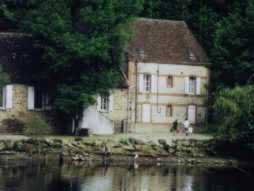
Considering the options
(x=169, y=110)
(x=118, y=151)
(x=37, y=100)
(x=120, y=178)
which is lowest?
(x=120, y=178)

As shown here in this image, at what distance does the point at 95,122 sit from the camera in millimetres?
70875

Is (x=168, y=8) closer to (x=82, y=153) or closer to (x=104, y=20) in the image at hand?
(x=104, y=20)

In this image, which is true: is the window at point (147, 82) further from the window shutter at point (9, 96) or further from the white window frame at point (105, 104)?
the window shutter at point (9, 96)

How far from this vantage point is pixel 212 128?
79.2m

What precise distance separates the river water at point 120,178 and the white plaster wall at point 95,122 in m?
9.98

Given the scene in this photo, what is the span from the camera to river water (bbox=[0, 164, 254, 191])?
2040 inches

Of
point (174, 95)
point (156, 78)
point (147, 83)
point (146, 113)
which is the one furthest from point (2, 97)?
point (174, 95)

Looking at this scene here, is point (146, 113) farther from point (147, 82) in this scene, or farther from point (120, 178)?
point (120, 178)

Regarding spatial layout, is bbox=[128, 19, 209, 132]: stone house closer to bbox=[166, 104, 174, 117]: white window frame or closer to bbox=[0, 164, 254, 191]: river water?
bbox=[166, 104, 174, 117]: white window frame

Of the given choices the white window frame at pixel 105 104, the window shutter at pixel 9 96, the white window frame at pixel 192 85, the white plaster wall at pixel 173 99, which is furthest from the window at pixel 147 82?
the window shutter at pixel 9 96

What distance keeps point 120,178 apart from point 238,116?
13.5 metres

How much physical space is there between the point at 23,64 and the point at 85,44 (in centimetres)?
669

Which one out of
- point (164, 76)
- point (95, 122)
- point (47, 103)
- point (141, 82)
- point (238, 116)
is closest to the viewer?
point (238, 116)

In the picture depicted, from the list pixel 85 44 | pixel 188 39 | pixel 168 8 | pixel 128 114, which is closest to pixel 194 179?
pixel 85 44
